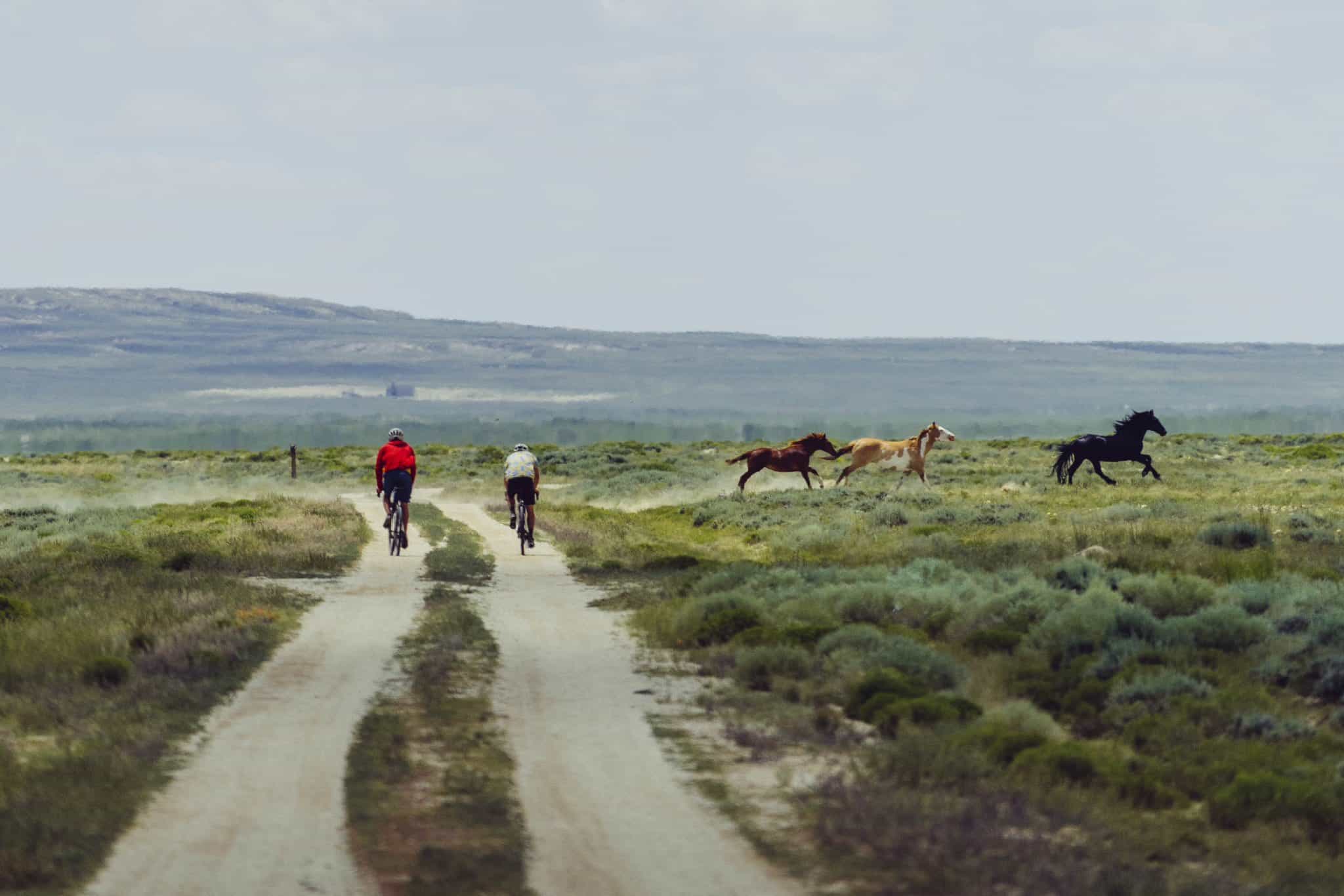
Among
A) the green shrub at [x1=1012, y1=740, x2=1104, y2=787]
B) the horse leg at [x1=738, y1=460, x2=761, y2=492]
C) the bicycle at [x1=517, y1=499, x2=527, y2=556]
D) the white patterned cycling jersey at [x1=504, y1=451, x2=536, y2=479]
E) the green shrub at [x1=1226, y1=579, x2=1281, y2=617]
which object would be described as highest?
the white patterned cycling jersey at [x1=504, y1=451, x2=536, y2=479]

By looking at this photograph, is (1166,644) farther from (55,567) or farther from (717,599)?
(55,567)

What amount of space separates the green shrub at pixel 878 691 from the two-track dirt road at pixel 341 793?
1.94m

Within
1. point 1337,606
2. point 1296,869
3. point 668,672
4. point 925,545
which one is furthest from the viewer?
point 925,545

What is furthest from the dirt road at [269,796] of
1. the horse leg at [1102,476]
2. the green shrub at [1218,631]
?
the horse leg at [1102,476]

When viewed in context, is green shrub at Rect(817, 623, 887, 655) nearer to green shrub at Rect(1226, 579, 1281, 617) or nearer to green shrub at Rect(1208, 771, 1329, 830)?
green shrub at Rect(1226, 579, 1281, 617)

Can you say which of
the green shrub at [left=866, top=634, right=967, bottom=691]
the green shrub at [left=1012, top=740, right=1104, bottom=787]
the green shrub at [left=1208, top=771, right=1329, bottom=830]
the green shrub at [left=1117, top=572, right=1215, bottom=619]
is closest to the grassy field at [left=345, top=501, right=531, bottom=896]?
the green shrub at [left=1012, top=740, right=1104, bottom=787]

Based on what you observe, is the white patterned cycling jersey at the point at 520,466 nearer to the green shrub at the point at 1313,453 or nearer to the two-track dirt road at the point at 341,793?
the two-track dirt road at the point at 341,793

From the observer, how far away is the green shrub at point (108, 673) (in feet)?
53.5

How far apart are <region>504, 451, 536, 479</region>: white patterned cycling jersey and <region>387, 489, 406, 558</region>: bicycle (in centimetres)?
218

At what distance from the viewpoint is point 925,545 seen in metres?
30.8

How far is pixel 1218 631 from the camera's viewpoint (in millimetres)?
17766

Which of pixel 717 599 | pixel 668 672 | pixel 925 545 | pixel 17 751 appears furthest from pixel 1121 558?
pixel 17 751

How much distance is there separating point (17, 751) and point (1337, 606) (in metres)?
14.1

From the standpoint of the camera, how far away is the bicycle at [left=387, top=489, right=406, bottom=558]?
3089 cm
